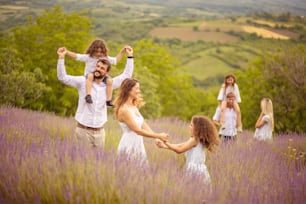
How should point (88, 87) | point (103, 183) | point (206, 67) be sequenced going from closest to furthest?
point (103, 183), point (88, 87), point (206, 67)

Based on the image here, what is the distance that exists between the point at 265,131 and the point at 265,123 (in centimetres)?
19

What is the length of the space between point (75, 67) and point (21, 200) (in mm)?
20726

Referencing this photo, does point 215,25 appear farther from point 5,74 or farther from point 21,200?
point 21,200

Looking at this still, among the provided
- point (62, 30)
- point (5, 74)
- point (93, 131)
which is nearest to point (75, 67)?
point (62, 30)

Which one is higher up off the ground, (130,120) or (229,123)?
(130,120)

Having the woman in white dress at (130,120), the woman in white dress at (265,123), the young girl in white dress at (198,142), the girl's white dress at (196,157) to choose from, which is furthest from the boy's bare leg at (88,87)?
the woman in white dress at (265,123)

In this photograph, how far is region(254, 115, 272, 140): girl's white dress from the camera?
28.6 ft

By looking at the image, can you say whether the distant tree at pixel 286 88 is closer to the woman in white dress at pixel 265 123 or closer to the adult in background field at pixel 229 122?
the woman in white dress at pixel 265 123

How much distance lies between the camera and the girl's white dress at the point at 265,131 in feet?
28.6

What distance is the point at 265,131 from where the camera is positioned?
28.9 ft

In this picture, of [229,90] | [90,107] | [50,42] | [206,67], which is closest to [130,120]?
[90,107]

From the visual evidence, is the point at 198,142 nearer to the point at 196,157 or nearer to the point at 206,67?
the point at 196,157

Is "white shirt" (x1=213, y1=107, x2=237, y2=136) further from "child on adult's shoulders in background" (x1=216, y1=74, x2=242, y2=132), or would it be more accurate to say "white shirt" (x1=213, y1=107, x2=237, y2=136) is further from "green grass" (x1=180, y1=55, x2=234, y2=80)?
"green grass" (x1=180, y1=55, x2=234, y2=80)

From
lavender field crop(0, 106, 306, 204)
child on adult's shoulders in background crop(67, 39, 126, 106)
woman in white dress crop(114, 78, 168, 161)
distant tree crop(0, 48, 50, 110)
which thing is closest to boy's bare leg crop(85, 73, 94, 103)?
child on adult's shoulders in background crop(67, 39, 126, 106)
